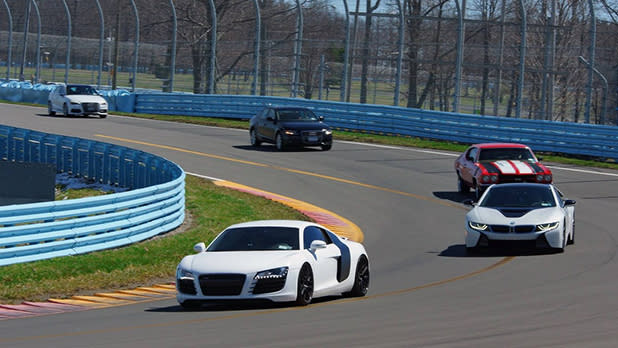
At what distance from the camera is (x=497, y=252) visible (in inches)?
731

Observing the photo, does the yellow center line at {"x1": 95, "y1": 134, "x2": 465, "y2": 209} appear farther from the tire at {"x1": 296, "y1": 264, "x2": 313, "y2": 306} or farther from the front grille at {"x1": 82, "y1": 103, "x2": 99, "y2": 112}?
the tire at {"x1": 296, "y1": 264, "x2": 313, "y2": 306}

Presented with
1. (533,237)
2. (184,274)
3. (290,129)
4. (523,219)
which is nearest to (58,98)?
(290,129)

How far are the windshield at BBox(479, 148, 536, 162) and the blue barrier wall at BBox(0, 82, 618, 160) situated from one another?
7.55m

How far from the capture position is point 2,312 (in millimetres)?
13109

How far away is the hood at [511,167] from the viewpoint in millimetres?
24422

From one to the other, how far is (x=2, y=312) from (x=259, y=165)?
18686 millimetres

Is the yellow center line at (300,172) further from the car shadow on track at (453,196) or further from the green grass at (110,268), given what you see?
the green grass at (110,268)

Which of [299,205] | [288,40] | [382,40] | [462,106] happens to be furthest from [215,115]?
[299,205]

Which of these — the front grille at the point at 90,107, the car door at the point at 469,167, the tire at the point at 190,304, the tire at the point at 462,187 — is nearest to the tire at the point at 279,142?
the tire at the point at 462,187

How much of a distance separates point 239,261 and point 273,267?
44 centimetres

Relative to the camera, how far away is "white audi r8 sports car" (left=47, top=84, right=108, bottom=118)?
47.2 meters

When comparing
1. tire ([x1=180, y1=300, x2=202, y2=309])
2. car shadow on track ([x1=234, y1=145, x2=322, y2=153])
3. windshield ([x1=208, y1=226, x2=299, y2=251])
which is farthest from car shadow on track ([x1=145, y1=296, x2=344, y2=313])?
car shadow on track ([x1=234, y1=145, x2=322, y2=153])

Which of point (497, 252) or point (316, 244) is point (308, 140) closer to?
point (497, 252)

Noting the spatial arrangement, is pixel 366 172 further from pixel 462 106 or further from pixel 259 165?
pixel 462 106
